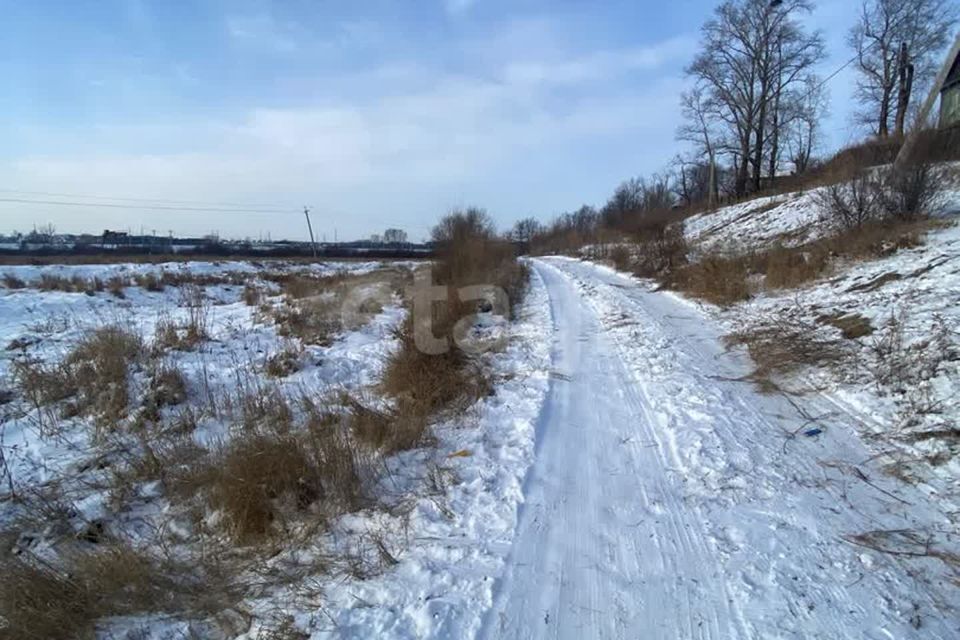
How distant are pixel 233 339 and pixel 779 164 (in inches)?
1574

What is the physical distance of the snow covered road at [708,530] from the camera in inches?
88.0

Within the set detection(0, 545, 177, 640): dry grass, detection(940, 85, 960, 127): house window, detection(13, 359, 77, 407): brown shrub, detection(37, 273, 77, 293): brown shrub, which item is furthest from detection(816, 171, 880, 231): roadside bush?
detection(37, 273, 77, 293): brown shrub

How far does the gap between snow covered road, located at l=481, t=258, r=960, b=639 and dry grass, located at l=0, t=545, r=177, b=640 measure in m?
2.20

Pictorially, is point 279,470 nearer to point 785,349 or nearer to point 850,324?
point 785,349

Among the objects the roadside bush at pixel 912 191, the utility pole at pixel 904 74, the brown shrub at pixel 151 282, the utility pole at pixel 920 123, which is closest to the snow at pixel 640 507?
the roadside bush at pixel 912 191

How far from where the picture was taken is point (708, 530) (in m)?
2.89

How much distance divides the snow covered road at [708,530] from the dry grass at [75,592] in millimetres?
2198

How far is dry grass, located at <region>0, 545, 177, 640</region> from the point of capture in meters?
2.34

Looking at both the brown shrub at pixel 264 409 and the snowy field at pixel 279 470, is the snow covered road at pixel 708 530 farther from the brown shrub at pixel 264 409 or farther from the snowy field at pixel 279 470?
the brown shrub at pixel 264 409

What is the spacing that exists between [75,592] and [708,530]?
4063 millimetres

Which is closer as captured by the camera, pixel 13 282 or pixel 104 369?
pixel 104 369

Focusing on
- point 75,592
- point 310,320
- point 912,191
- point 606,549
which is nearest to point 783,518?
point 606,549

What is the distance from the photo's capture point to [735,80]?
30297mm

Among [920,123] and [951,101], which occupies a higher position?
[951,101]
